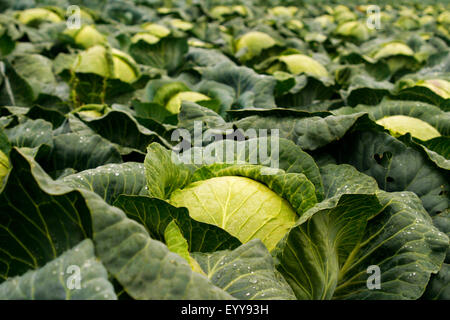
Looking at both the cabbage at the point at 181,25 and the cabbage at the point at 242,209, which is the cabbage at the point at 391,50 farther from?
the cabbage at the point at 242,209

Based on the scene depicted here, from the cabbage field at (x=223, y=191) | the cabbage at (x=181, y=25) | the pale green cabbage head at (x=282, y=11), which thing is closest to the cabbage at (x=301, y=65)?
the cabbage field at (x=223, y=191)

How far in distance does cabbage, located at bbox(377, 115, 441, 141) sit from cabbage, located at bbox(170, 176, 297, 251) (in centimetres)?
127

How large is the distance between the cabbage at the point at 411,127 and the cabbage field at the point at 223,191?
0.05ft

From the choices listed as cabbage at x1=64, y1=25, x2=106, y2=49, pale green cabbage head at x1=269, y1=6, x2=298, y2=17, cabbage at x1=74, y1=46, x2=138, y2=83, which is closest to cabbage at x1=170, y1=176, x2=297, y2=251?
cabbage at x1=74, y1=46, x2=138, y2=83

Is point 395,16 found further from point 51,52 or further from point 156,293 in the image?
point 156,293

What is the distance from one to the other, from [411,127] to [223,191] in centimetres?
157

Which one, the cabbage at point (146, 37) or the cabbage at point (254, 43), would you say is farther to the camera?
the cabbage at point (254, 43)

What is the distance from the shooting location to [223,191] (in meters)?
1.82

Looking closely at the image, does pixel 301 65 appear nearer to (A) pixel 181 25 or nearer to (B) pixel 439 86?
(B) pixel 439 86

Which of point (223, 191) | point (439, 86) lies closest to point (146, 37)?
point (439, 86)

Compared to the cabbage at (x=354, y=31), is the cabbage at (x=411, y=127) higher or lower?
lower

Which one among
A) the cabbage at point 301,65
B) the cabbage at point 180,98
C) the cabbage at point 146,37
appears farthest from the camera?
the cabbage at point 146,37

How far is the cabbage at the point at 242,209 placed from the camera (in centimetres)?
175
